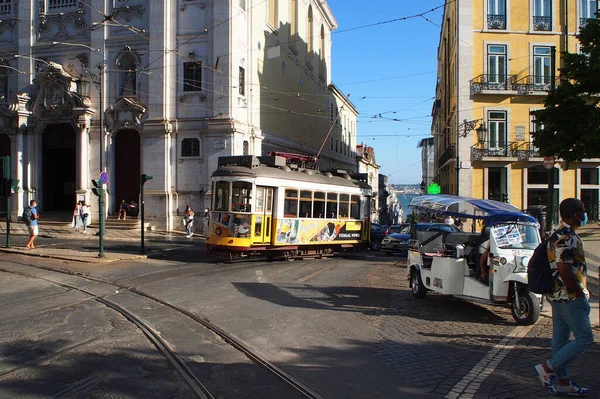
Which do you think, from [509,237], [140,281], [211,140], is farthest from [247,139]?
[509,237]

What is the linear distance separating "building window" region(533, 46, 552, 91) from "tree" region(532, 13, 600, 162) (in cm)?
1248

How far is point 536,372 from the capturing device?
19.1ft

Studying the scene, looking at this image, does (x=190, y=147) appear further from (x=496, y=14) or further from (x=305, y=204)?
(x=496, y=14)

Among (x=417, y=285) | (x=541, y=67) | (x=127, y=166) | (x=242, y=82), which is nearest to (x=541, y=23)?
(x=541, y=67)

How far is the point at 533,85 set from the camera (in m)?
30.3

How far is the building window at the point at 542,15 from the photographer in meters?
30.5

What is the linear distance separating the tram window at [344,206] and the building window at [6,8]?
24480mm

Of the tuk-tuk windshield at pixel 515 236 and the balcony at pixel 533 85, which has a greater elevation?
the balcony at pixel 533 85

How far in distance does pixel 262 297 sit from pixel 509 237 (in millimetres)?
4649

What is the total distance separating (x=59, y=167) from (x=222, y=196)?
20.8m

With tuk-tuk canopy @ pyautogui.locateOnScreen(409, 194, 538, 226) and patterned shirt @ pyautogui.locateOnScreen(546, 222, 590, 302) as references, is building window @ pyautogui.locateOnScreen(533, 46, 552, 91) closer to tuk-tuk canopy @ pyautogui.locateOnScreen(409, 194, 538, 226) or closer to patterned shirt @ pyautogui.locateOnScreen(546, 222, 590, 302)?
tuk-tuk canopy @ pyautogui.locateOnScreen(409, 194, 538, 226)

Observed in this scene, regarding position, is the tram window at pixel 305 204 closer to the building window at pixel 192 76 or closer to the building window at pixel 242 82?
the building window at pixel 242 82

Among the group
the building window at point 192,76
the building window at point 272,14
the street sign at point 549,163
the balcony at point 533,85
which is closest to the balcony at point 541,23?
the balcony at point 533,85

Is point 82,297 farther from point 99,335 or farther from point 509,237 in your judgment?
point 509,237
